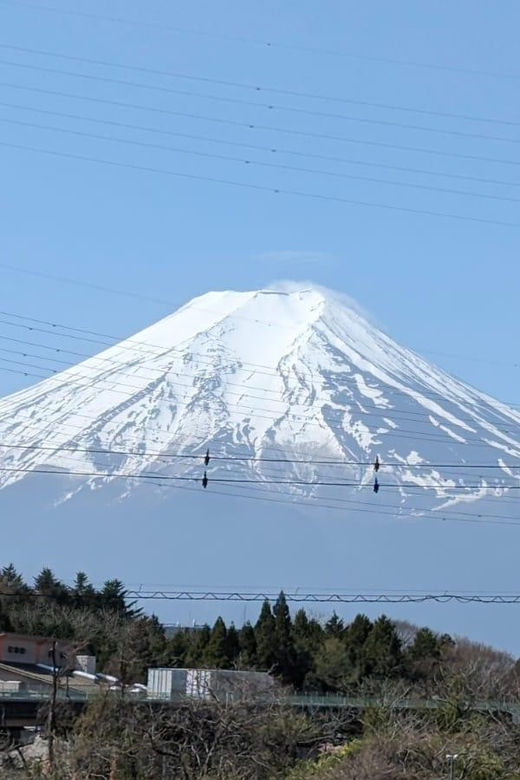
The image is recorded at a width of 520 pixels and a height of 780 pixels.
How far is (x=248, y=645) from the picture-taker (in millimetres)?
56875

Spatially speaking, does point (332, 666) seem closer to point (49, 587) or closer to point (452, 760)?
point (49, 587)

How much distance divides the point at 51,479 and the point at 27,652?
150 m

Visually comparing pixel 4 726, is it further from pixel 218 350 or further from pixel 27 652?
pixel 218 350

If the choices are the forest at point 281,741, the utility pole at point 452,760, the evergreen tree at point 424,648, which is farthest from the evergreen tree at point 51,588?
the utility pole at point 452,760

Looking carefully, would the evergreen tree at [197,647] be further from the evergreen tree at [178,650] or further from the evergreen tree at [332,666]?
the evergreen tree at [332,666]

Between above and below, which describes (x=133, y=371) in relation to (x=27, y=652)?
above

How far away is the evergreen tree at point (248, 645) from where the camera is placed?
54.0 meters

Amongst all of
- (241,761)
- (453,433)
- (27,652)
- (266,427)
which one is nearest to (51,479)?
(266,427)

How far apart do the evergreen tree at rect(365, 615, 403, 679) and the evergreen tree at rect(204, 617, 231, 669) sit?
548 cm

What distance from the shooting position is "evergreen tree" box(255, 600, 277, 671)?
178ft

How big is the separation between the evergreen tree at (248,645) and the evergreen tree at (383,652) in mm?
4418

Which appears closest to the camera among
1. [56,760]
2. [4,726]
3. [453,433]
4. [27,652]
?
[56,760]

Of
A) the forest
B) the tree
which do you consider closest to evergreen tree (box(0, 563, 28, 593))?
the tree

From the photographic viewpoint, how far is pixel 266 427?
16700cm
